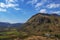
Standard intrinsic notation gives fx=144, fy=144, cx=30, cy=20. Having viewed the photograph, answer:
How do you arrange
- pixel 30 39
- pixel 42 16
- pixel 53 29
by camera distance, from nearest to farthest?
pixel 30 39, pixel 53 29, pixel 42 16

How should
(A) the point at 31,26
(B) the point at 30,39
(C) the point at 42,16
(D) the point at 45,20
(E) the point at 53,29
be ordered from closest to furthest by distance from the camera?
(B) the point at 30,39 → (E) the point at 53,29 → (A) the point at 31,26 → (D) the point at 45,20 → (C) the point at 42,16

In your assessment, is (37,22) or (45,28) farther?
(37,22)

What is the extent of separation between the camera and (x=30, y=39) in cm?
6562

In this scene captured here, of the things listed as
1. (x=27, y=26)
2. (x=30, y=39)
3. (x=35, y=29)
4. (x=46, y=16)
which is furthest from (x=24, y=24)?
(x=30, y=39)

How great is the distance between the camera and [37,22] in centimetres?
11812

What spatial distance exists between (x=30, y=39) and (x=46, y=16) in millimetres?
61796

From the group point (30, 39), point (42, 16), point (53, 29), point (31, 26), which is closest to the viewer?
point (30, 39)

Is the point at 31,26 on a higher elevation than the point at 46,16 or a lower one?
lower

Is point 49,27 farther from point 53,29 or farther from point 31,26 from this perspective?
point 31,26

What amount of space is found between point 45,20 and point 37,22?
703cm

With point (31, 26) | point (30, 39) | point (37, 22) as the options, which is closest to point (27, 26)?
point (31, 26)

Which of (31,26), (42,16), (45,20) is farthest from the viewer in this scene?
(42,16)

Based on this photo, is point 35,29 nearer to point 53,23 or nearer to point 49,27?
point 49,27

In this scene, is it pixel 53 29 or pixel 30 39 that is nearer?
pixel 30 39
